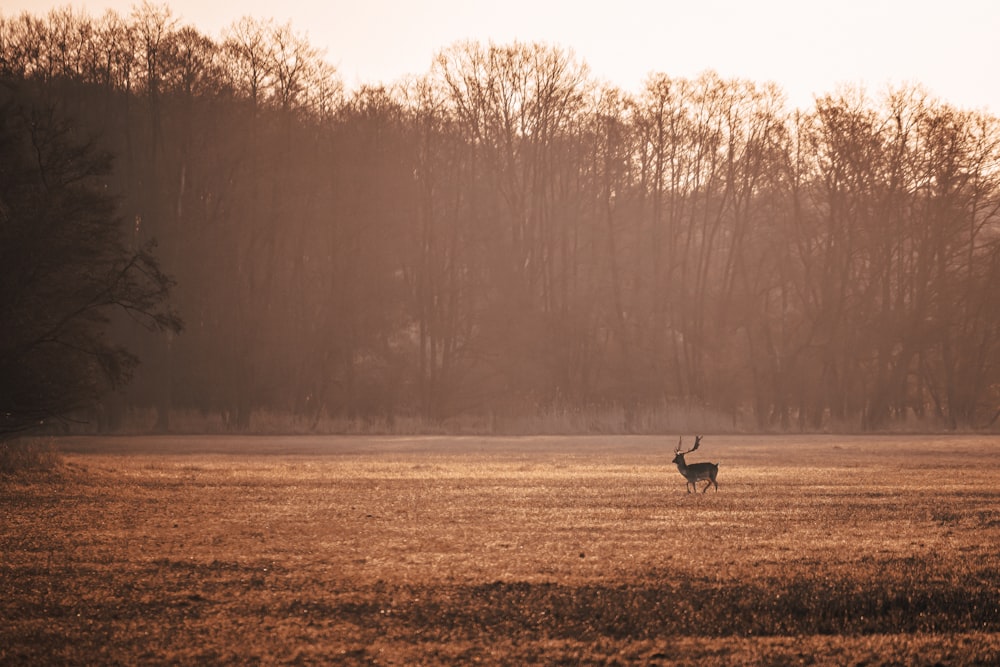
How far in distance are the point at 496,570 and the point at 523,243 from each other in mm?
47034

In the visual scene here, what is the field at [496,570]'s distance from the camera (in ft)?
32.2

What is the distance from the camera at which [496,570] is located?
1312 cm

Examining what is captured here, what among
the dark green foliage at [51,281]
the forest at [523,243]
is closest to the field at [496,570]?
the dark green foliage at [51,281]

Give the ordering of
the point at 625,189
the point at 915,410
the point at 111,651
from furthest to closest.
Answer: the point at 625,189 < the point at 915,410 < the point at 111,651

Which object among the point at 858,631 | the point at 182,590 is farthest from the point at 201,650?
the point at 858,631

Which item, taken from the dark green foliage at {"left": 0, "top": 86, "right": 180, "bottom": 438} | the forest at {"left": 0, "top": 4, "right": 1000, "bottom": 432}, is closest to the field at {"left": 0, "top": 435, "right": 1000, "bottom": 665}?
the dark green foliage at {"left": 0, "top": 86, "right": 180, "bottom": 438}

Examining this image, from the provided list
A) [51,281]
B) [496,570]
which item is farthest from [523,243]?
[496,570]

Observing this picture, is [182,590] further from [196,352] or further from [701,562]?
[196,352]

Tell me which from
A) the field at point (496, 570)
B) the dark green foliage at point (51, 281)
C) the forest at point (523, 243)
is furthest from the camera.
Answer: the forest at point (523, 243)

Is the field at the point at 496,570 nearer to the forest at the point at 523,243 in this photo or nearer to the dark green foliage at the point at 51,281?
the dark green foliage at the point at 51,281

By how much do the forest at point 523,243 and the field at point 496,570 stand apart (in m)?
29.3

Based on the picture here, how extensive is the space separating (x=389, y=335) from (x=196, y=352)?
31.3ft

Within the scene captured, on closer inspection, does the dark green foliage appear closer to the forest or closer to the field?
the field

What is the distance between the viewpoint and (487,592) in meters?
11.8
